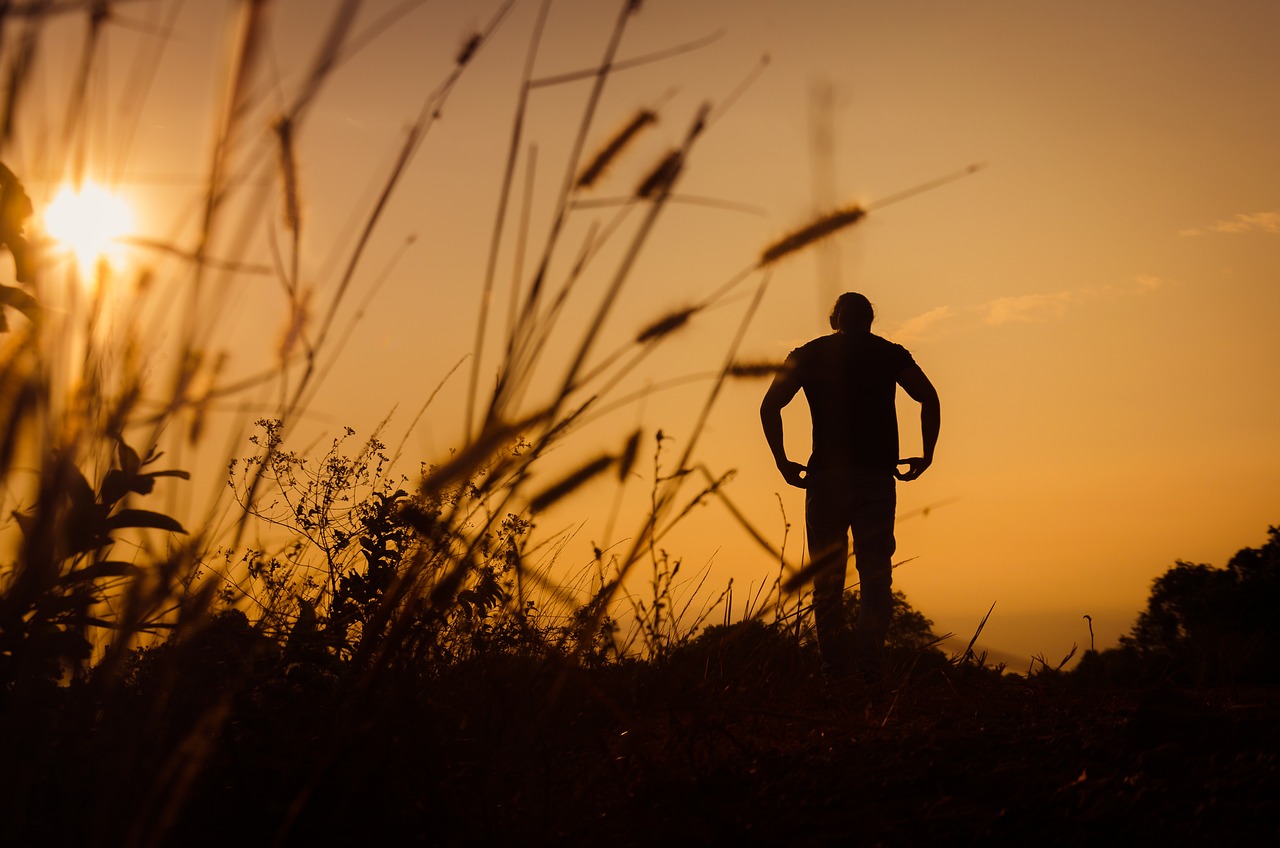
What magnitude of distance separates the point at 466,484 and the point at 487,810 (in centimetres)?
59

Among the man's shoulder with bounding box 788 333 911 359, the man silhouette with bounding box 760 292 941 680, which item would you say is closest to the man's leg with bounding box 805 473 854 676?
the man silhouette with bounding box 760 292 941 680

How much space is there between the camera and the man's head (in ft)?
16.4

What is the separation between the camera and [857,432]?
482cm

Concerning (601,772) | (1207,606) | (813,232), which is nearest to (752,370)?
(813,232)

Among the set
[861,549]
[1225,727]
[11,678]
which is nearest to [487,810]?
[11,678]

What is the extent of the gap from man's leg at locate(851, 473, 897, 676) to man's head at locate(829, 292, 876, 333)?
29.1 inches

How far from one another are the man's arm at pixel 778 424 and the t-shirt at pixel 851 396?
72 mm

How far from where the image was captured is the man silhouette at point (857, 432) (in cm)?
460

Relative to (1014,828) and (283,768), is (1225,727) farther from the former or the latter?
(283,768)

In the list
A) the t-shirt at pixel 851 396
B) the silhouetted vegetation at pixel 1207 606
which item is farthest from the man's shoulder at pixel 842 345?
the silhouetted vegetation at pixel 1207 606

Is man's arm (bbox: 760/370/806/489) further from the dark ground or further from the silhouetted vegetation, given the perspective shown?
the dark ground

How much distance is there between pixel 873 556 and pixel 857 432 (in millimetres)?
595

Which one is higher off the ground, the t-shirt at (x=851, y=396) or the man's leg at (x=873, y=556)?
the t-shirt at (x=851, y=396)

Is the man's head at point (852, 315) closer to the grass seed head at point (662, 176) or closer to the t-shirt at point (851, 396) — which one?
the t-shirt at point (851, 396)
